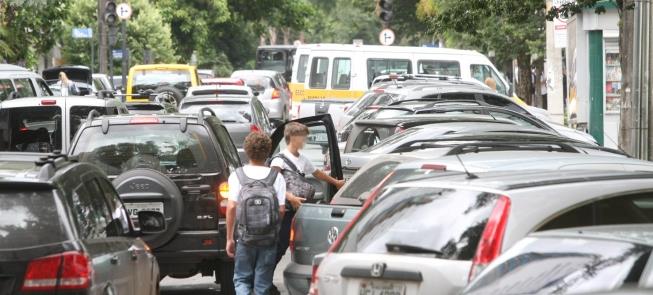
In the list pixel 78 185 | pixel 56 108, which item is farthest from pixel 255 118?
pixel 78 185

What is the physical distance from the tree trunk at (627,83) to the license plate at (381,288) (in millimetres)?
9757

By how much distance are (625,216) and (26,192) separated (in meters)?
3.24

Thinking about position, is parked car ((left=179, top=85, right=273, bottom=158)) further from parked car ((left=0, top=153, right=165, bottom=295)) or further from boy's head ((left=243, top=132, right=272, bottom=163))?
parked car ((left=0, top=153, right=165, bottom=295))

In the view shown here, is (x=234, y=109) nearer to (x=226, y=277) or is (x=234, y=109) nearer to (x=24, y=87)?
(x=24, y=87)

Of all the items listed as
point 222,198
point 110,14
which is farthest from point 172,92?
point 222,198

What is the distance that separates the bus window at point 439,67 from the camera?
1332 inches

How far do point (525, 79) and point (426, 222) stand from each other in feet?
134

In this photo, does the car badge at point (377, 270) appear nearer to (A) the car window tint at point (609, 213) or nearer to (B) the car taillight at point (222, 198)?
(A) the car window tint at point (609, 213)

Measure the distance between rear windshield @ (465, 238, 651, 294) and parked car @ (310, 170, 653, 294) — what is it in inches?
31.3

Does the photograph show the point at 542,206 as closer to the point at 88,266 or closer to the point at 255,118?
the point at 88,266

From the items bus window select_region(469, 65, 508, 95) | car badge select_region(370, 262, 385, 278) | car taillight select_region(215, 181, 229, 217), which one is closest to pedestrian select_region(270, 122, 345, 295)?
car taillight select_region(215, 181, 229, 217)

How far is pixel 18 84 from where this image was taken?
72.8 feet

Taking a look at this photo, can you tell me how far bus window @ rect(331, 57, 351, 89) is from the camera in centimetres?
3419

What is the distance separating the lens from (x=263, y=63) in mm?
68375
